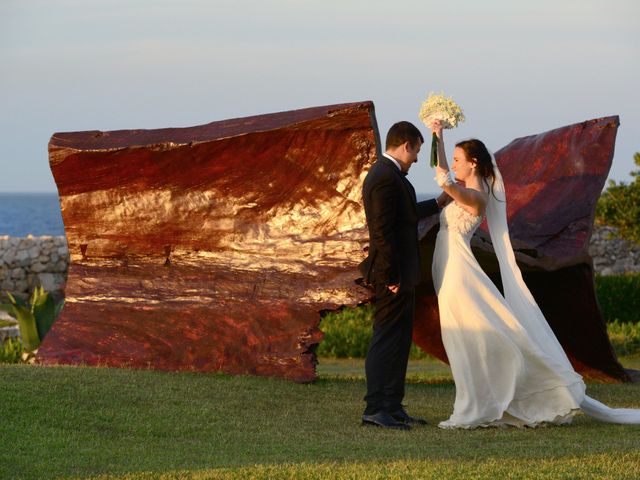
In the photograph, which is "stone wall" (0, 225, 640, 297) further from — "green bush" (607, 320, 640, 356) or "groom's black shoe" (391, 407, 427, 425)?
"groom's black shoe" (391, 407, 427, 425)

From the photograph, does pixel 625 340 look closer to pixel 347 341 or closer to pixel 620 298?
pixel 620 298

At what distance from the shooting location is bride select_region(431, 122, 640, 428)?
7.22m

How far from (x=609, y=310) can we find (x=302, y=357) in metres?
8.25

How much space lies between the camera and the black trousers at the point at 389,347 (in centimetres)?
708

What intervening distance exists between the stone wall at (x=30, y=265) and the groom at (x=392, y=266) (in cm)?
1407

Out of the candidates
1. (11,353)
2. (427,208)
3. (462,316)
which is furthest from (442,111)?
(11,353)

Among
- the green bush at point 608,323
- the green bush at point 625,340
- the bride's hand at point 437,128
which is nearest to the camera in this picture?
the bride's hand at point 437,128

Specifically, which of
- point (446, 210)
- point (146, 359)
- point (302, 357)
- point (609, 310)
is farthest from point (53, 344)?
point (609, 310)

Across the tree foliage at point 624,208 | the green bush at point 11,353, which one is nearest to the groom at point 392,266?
the green bush at point 11,353

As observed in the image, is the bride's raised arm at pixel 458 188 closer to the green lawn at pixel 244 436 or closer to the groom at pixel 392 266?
the groom at pixel 392 266

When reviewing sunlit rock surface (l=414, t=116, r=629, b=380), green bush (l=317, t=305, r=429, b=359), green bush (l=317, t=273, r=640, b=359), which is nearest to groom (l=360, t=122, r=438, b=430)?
sunlit rock surface (l=414, t=116, r=629, b=380)

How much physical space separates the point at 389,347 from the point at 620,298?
31.5ft

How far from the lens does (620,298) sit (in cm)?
1584

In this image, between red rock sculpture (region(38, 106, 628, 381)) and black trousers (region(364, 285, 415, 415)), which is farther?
red rock sculpture (region(38, 106, 628, 381))
